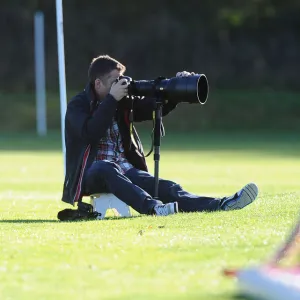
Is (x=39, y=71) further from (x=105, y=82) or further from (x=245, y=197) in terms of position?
(x=245, y=197)

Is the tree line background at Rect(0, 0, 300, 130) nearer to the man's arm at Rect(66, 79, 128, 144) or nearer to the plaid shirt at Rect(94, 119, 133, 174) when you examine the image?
the plaid shirt at Rect(94, 119, 133, 174)

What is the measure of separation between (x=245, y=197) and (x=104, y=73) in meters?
1.60

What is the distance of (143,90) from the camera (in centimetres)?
927

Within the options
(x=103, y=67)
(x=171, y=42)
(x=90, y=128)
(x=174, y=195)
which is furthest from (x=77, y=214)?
(x=171, y=42)

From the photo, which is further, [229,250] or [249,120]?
[249,120]

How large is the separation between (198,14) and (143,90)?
34947 millimetres

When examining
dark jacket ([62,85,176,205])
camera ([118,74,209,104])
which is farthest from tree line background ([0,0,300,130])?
camera ([118,74,209,104])

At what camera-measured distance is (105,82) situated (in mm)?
9484

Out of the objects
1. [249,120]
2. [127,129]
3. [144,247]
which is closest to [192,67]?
[249,120]

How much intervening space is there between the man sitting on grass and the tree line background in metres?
32.2

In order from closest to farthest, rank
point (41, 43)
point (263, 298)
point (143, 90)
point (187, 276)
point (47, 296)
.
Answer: point (263, 298)
point (47, 296)
point (187, 276)
point (143, 90)
point (41, 43)

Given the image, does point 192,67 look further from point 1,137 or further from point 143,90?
point 143,90

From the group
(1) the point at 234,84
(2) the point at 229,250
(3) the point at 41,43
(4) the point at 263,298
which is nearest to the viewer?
(4) the point at 263,298

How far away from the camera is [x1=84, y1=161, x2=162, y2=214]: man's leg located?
29.8 ft
